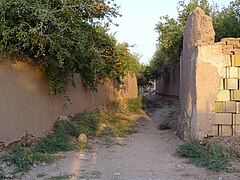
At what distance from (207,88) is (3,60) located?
13.8 feet

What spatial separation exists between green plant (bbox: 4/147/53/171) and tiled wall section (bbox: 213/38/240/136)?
3.62 meters

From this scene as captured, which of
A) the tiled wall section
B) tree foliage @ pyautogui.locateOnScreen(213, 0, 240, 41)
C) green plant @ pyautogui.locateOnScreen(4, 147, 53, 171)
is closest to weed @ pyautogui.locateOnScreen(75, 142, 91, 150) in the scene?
green plant @ pyautogui.locateOnScreen(4, 147, 53, 171)

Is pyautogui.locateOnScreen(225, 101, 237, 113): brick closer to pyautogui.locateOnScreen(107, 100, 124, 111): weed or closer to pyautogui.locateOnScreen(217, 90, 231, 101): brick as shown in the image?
pyautogui.locateOnScreen(217, 90, 231, 101): brick

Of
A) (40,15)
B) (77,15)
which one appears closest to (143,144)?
(77,15)

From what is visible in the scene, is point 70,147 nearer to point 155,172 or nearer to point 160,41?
point 155,172

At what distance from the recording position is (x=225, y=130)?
7.11 metres

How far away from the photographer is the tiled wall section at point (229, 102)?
7078 millimetres

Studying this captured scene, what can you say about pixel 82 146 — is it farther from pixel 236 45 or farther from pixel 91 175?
pixel 236 45

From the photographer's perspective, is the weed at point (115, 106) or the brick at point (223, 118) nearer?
the brick at point (223, 118)

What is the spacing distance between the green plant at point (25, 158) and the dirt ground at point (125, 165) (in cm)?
15

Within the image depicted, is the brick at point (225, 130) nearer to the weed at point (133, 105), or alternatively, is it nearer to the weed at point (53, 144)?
the weed at point (53, 144)

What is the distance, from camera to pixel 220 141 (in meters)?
6.82

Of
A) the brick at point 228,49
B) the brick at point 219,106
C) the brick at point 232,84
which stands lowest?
the brick at point 219,106

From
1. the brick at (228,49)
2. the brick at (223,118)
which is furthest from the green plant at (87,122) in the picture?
the brick at (228,49)
